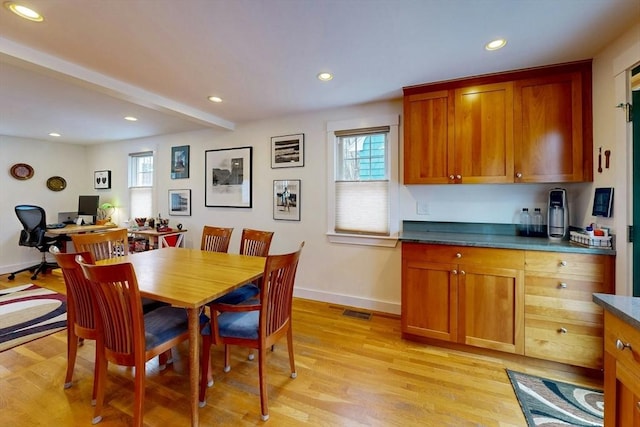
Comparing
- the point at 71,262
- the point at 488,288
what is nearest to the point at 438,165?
the point at 488,288

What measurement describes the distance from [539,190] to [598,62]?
1009 millimetres

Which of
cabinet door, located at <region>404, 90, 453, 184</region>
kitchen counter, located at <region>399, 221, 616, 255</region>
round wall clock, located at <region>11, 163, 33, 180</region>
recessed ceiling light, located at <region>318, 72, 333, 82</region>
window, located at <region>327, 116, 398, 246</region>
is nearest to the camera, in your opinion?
kitchen counter, located at <region>399, 221, 616, 255</region>

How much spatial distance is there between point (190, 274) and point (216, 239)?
953 mm

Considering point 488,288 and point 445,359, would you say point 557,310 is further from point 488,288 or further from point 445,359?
point 445,359

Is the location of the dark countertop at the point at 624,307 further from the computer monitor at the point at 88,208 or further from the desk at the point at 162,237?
the computer monitor at the point at 88,208

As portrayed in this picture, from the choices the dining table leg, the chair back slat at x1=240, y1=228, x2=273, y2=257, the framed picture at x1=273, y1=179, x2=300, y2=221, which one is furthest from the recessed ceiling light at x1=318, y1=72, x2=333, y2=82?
the dining table leg

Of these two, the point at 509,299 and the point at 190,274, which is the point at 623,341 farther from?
the point at 190,274

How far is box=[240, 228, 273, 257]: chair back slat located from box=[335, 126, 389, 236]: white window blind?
0.97m

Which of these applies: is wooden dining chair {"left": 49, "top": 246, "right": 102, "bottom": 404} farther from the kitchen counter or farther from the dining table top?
the kitchen counter

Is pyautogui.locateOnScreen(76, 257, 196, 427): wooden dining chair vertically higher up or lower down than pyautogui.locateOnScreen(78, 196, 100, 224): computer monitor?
lower down

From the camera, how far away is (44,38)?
1757mm

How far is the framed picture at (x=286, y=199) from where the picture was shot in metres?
3.41

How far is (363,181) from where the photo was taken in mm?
3064

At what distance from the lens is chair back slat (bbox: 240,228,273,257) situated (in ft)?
8.34
